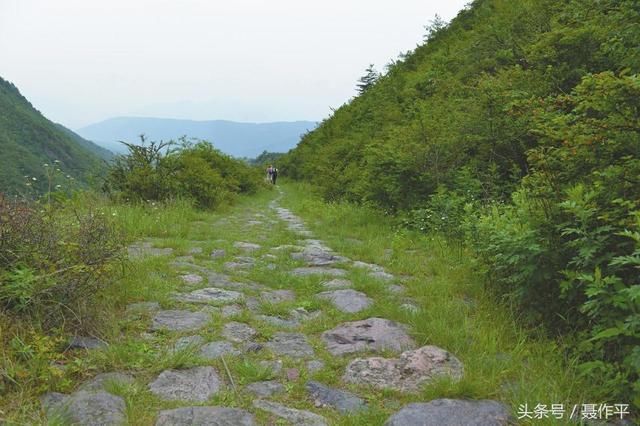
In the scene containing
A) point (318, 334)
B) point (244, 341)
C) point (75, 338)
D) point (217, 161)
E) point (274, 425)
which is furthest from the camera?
point (217, 161)

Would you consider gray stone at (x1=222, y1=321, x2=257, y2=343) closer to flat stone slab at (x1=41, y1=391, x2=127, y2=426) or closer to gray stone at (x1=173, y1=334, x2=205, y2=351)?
gray stone at (x1=173, y1=334, x2=205, y2=351)

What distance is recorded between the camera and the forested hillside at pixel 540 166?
2617 millimetres

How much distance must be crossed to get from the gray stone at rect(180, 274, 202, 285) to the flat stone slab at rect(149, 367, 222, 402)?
1867mm

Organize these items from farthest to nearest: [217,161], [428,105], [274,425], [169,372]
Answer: [217,161]
[428,105]
[169,372]
[274,425]

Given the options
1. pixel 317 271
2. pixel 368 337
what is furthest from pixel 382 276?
pixel 368 337

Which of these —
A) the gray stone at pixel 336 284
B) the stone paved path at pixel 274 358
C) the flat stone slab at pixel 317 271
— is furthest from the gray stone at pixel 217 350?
the flat stone slab at pixel 317 271

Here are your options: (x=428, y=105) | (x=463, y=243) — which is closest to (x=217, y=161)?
(x=428, y=105)

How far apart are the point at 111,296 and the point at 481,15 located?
658 inches

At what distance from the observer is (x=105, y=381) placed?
2.52m

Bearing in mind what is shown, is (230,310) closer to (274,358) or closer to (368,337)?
(274,358)

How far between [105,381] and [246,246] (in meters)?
4.20

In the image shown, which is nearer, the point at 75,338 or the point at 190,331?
the point at 75,338

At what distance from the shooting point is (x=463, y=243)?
5734 mm

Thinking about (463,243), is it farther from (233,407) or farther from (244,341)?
(233,407)
